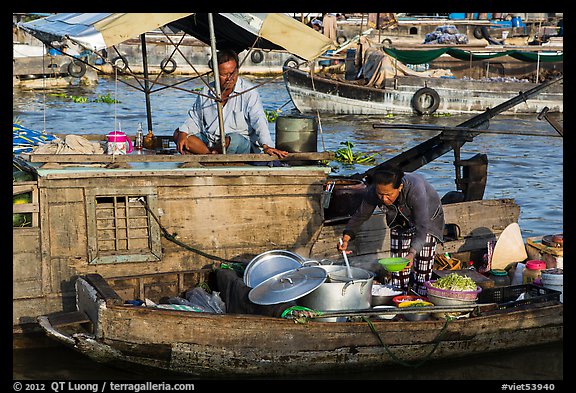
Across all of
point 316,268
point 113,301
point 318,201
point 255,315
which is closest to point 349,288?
point 316,268

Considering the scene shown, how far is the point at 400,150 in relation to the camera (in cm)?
1703

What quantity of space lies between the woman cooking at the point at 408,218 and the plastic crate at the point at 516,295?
1.70 feet

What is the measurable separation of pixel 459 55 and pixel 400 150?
742 cm

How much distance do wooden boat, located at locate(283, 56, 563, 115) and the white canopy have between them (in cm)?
1369

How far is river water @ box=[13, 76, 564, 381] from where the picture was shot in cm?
646

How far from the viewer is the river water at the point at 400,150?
6.46 meters

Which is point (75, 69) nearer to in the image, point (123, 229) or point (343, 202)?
point (343, 202)

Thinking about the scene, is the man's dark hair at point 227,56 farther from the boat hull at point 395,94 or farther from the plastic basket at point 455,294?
the boat hull at point 395,94

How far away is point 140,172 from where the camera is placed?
671cm


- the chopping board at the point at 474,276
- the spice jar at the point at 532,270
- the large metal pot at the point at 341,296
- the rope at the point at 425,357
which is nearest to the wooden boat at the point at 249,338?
the rope at the point at 425,357

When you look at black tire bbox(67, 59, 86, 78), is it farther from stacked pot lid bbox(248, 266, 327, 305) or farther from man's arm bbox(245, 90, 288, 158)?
stacked pot lid bbox(248, 266, 327, 305)

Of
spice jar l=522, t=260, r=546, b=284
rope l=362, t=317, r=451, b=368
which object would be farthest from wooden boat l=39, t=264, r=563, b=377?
spice jar l=522, t=260, r=546, b=284

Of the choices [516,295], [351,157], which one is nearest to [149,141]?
[516,295]

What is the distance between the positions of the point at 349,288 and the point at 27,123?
14280mm
